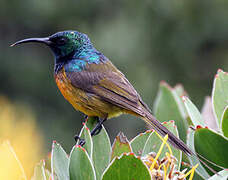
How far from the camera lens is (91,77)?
2.88m

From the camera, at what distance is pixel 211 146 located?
62.9 inches

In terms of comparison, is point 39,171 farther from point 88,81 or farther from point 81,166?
point 88,81

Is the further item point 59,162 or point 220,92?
point 220,92

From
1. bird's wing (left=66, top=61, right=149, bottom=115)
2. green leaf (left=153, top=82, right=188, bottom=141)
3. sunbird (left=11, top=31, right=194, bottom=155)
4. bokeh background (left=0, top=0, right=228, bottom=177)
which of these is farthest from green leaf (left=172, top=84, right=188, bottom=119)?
bokeh background (left=0, top=0, right=228, bottom=177)

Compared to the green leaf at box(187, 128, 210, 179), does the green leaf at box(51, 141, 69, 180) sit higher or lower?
higher

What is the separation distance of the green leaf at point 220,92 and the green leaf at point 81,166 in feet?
2.28

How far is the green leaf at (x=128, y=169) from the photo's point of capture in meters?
1.24

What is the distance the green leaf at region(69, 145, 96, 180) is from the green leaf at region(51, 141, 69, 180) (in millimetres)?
62

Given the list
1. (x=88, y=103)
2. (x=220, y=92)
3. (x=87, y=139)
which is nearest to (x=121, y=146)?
(x=87, y=139)

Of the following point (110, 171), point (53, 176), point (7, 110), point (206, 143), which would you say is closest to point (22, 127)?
point (7, 110)

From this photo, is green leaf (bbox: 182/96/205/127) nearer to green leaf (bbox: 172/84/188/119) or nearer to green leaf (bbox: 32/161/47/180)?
green leaf (bbox: 172/84/188/119)

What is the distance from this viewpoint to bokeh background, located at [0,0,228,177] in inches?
356

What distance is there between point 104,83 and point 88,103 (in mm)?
228

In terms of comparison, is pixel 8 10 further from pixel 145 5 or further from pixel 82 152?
pixel 82 152
